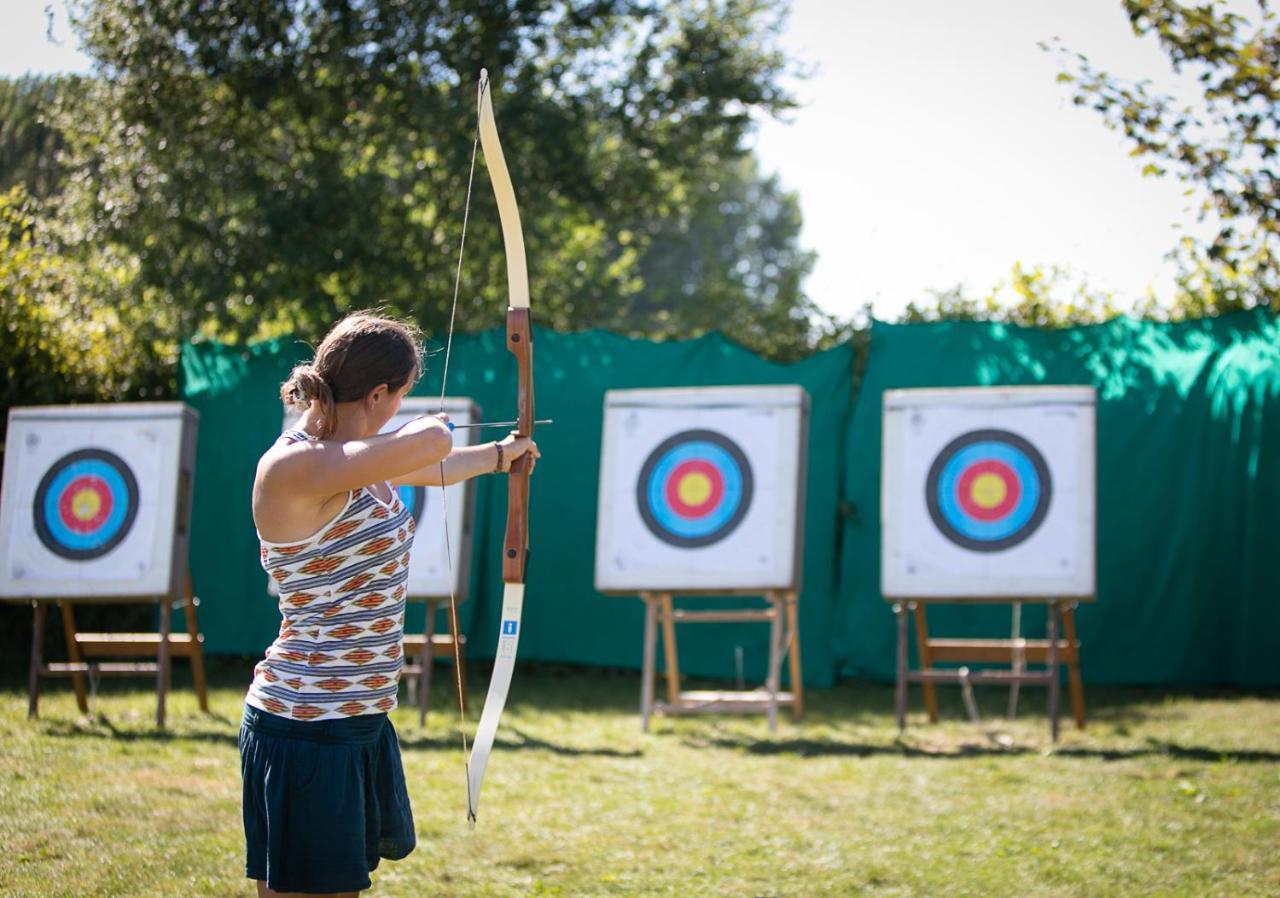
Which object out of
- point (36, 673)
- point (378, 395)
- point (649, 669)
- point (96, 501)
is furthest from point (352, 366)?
point (96, 501)

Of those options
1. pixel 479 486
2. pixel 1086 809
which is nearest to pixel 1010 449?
pixel 1086 809

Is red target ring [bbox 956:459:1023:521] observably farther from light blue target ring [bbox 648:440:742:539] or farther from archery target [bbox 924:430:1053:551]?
light blue target ring [bbox 648:440:742:539]

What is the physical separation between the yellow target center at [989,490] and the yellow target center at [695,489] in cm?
119

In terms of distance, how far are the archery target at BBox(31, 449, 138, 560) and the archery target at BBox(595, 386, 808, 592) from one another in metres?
2.14

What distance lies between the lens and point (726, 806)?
14.2ft

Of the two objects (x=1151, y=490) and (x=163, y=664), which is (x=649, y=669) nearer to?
(x=163, y=664)

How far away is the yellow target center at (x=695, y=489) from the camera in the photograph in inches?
255

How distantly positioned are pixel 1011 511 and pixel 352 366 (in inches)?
171

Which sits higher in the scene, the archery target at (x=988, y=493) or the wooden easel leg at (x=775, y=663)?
the archery target at (x=988, y=493)

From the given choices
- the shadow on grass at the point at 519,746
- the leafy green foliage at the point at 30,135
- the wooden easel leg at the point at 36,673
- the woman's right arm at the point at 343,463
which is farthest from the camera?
the leafy green foliage at the point at 30,135

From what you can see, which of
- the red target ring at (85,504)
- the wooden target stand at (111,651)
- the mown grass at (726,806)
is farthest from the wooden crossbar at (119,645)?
the red target ring at (85,504)

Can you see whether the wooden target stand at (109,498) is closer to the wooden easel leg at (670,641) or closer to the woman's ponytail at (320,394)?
the wooden easel leg at (670,641)

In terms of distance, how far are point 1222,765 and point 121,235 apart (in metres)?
7.02

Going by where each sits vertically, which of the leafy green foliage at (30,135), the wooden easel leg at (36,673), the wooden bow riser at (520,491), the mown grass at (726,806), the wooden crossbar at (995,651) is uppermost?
the leafy green foliage at (30,135)
